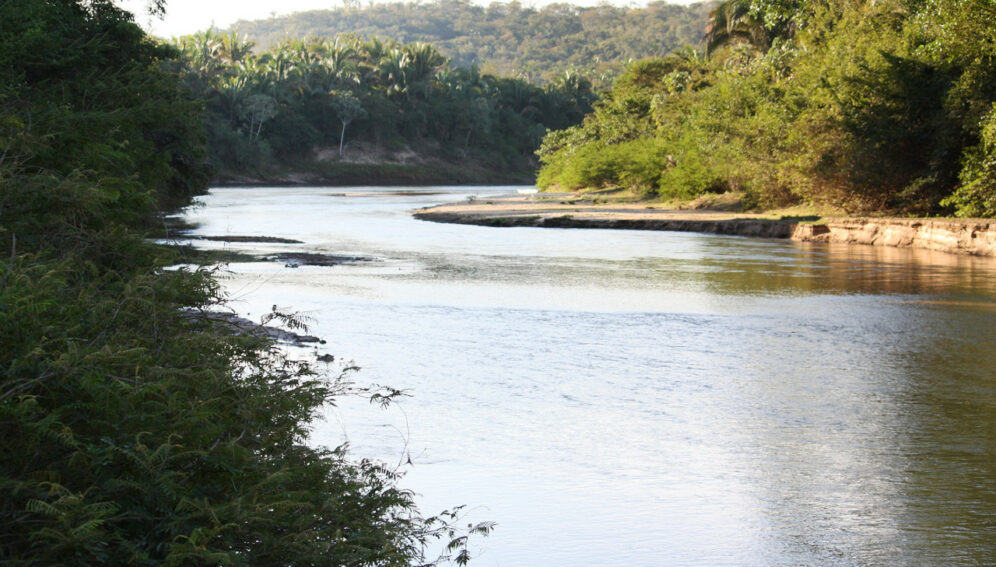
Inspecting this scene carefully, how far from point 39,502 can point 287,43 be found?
111m

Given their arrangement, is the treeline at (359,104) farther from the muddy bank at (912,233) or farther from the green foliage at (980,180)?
the green foliage at (980,180)

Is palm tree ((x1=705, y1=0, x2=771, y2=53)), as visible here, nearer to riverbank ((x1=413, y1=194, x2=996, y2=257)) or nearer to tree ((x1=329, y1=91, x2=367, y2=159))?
riverbank ((x1=413, y1=194, x2=996, y2=257))

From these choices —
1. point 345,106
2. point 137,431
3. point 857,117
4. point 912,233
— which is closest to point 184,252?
point 137,431

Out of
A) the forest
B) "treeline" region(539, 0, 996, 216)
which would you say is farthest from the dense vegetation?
"treeline" region(539, 0, 996, 216)

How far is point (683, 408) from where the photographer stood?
26.5 feet

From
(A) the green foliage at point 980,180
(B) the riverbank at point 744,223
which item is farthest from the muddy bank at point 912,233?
(A) the green foliage at point 980,180

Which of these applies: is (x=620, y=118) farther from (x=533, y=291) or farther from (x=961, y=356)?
(x=961, y=356)

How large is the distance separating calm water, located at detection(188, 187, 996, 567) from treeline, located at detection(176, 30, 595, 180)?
63.5 metres

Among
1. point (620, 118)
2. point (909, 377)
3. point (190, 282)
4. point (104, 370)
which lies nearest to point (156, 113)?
point (190, 282)

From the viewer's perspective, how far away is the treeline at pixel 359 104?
82750 mm

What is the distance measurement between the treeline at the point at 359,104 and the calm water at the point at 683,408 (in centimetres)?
6354

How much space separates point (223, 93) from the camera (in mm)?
82500

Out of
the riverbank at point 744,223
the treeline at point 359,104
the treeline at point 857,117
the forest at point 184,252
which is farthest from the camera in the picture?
the treeline at point 359,104

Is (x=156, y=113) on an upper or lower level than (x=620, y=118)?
lower
